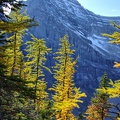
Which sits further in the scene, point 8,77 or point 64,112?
point 64,112

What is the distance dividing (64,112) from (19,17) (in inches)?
454

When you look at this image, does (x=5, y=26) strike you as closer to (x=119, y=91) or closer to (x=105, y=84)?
(x=119, y=91)

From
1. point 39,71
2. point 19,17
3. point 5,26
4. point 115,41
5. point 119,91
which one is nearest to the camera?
point 5,26

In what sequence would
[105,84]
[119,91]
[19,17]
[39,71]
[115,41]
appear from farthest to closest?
[105,84]
[39,71]
[19,17]
[115,41]
[119,91]

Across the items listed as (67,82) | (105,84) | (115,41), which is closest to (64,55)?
(67,82)

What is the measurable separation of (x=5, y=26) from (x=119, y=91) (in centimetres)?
385

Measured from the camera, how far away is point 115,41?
9344 mm

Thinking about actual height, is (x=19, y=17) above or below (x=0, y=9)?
above

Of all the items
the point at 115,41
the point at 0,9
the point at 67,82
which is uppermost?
the point at 0,9

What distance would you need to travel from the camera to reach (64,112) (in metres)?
32.7

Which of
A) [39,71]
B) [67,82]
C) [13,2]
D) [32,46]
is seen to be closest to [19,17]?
[32,46]

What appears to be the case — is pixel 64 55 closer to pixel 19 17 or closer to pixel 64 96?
pixel 64 96

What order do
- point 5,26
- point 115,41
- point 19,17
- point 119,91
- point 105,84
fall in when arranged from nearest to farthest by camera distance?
point 5,26, point 119,91, point 115,41, point 19,17, point 105,84

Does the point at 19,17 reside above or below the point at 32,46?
above
